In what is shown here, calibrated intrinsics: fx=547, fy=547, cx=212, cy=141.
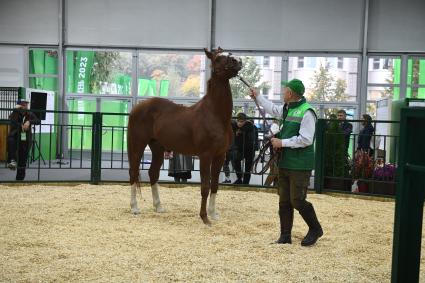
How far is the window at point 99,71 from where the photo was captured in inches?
679

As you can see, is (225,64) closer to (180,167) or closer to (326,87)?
(180,167)

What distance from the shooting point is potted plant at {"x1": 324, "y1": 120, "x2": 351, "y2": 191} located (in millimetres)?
9656

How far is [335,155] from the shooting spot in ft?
31.8

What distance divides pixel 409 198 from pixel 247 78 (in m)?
14.6

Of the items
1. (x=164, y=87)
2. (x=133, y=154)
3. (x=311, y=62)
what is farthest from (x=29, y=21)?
(x=133, y=154)

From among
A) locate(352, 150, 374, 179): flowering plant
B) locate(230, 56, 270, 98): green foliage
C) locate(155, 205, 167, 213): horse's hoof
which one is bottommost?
locate(155, 205, 167, 213): horse's hoof

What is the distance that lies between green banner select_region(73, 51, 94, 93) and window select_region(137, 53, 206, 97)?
63.7 inches

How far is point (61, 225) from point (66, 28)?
39.6ft

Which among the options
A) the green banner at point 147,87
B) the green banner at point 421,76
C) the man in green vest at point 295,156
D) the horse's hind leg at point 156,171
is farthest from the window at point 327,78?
the man in green vest at point 295,156

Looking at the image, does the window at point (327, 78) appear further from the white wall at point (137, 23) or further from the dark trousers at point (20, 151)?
the dark trousers at point (20, 151)

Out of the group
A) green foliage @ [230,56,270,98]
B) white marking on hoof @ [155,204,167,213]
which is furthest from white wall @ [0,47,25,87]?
white marking on hoof @ [155,204,167,213]

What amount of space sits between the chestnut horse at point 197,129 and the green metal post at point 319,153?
10.8 ft

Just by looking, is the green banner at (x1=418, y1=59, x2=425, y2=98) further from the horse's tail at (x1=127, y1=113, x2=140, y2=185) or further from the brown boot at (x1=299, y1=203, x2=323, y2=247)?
the brown boot at (x1=299, y1=203, x2=323, y2=247)

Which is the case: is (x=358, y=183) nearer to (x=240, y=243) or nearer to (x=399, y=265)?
(x=240, y=243)
